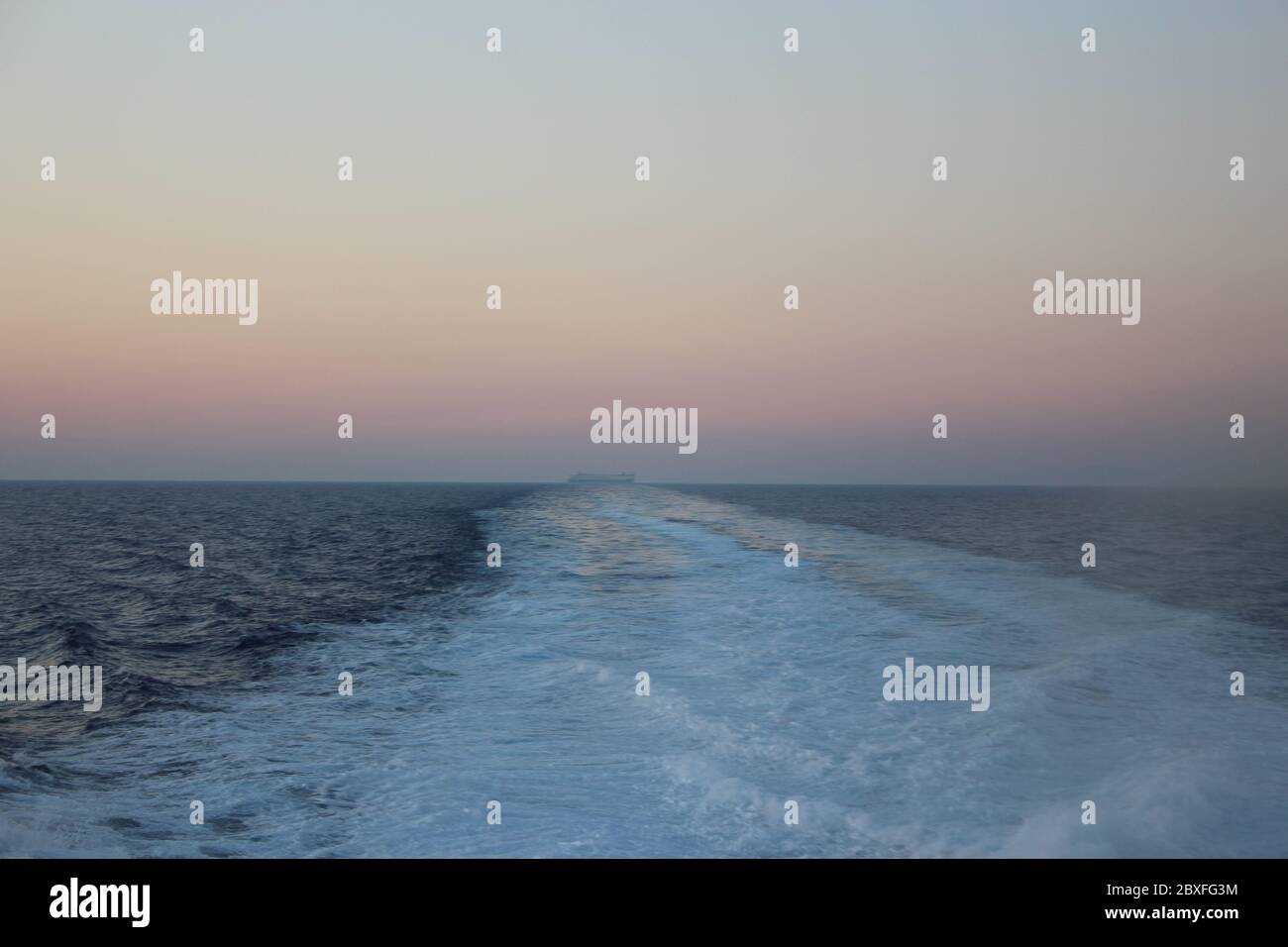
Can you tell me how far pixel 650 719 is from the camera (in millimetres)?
11938

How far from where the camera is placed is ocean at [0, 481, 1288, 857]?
8188 mm

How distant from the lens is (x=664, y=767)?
32.5ft

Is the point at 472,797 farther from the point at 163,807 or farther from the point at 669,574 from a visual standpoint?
the point at 669,574

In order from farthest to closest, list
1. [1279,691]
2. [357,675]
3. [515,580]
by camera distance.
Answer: [515,580], [357,675], [1279,691]

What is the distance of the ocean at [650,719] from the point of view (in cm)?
819

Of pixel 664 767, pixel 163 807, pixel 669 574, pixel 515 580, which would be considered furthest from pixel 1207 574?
pixel 163 807

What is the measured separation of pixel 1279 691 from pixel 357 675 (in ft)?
50.5

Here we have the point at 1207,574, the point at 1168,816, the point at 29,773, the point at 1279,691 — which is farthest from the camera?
the point at 1207,574

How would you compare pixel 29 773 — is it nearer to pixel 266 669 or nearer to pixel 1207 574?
pixel 266 669
